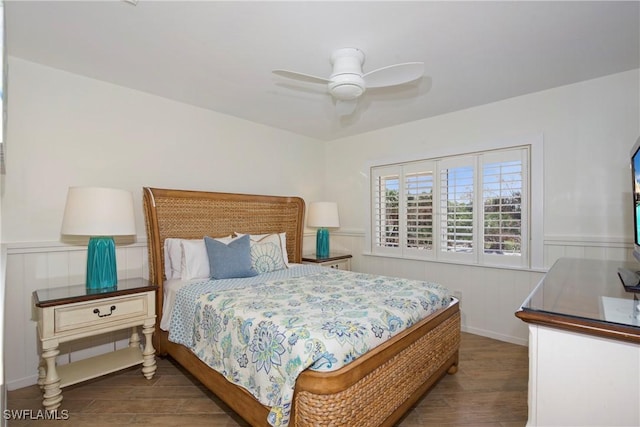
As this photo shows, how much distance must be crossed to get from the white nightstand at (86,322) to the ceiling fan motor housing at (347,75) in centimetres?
203

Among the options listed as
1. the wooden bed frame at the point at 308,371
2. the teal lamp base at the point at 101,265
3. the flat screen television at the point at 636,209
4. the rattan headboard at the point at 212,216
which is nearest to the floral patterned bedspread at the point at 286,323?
the wooden bed frame at the point at 308,371

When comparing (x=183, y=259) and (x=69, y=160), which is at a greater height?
(x=69, y=160)

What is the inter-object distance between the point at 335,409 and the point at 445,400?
1208 millimetres

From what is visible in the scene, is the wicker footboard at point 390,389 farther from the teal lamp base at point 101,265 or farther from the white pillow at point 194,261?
the teal lamp base at point 101,265

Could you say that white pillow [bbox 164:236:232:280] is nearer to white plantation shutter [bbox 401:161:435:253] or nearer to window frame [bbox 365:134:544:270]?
window frame [bbox 365:134:544:270]

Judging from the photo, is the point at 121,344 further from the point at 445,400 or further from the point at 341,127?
the point at 341,127

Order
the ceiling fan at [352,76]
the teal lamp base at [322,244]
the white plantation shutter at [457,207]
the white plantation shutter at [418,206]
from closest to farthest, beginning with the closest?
1. the ceiling fan at [352,76]
2. the white plantation shutter at [457,207]
3. the white plantation shutter at [418,206]
4. the teal lamp base at [322,244]

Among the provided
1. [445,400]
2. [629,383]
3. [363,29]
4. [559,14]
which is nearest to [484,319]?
[445,400]

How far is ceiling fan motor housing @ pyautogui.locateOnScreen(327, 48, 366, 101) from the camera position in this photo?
2.05 m

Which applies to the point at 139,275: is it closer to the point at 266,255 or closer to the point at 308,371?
the point at 266,255

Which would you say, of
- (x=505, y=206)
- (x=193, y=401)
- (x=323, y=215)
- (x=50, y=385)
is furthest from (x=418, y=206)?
(x=50, y=385)

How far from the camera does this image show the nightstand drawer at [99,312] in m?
2.12

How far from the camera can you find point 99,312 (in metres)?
2.27

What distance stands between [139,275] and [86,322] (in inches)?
30.4
